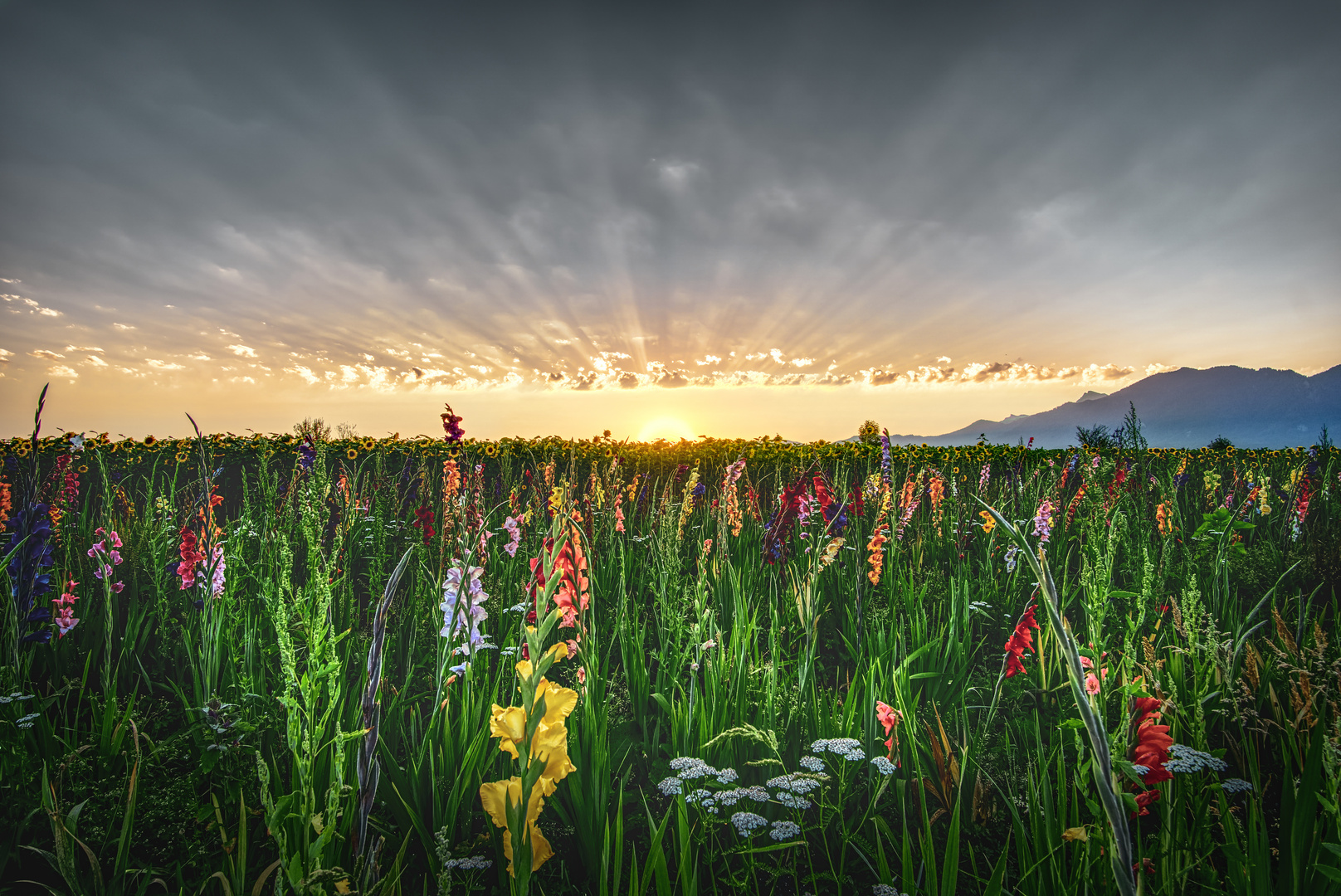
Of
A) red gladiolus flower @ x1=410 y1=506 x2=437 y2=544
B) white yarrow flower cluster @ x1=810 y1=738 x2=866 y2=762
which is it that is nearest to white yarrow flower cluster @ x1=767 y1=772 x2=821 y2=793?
white yarrow flower cluster @ x1=810 y1=738 x2=866 y2=762

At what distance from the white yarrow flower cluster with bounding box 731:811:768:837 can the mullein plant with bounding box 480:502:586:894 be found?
1.72 feet

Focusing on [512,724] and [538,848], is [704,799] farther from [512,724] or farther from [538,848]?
[512,724]

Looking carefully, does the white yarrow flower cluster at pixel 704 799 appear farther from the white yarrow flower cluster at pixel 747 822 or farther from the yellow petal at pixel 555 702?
the yellow petal at pixel 555 702

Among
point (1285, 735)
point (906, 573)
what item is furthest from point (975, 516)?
point (1285, 735)

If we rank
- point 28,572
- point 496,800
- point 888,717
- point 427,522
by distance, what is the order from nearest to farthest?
point 496,800, point 888,717, point 28,572, point 427,522

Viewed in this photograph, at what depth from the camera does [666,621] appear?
2.95 m

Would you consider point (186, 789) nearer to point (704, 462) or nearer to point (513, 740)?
point (513, 740)

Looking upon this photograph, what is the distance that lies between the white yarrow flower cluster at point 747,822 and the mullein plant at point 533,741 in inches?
20.6

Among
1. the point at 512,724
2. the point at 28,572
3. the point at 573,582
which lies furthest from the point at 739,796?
the point at 28,572

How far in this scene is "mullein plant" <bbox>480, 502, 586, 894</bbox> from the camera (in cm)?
109

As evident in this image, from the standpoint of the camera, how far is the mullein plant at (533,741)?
1087 millimetres

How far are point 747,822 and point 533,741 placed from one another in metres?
0.72

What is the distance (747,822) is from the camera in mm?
1582

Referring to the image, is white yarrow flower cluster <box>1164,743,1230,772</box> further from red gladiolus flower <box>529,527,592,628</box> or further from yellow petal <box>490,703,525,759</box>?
red gladiolus flower <box>529,527,592,628</box>
